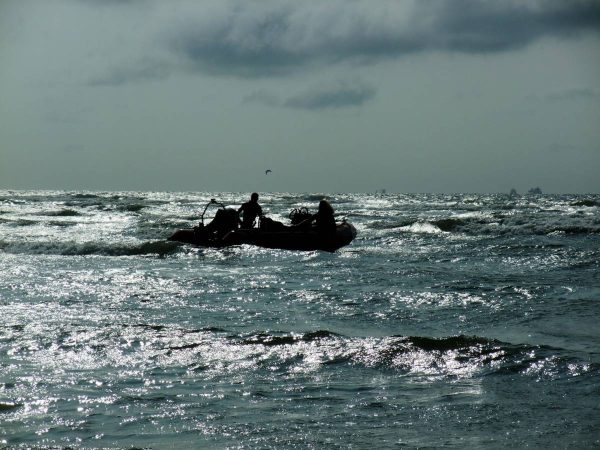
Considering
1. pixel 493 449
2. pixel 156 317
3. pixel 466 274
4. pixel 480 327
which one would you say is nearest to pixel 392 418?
pixel 493 449

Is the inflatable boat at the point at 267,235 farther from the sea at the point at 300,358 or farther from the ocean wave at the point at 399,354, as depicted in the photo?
the ocean wave at the point at 399,354

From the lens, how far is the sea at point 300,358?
545 cm

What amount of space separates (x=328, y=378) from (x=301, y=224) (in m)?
14.4

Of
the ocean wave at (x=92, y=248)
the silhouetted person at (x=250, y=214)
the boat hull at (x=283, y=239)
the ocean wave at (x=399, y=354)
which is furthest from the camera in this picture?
the silhouetted person at (x=250, y=214)

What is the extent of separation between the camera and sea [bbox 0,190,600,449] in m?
5.45

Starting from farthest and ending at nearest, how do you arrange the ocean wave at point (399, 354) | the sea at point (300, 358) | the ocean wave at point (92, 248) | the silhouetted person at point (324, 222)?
the ocean wave at point (92, 248) → the silhouetted person at point (324, 222) → the ocean wave at point (399, 354) → the sea at point (300, 358)

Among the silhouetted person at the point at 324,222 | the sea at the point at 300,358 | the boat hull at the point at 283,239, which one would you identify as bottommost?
the sea at the point at 300,358

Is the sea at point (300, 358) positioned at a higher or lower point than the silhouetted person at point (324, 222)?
lower

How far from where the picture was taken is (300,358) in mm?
7691

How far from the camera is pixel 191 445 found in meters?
5.11

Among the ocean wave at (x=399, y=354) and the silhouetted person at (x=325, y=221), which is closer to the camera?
the ocean wave at (x=399, y=354)

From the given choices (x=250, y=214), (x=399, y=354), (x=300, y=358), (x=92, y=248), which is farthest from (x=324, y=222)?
(x=300, y=358)

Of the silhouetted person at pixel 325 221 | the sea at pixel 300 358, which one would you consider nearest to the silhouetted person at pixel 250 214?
the silhouetted person at pixel 325 221

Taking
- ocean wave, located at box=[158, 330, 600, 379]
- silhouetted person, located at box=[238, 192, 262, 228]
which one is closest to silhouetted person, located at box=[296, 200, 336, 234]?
silhouetted person, located at box=[238, 192, 262, 228]
